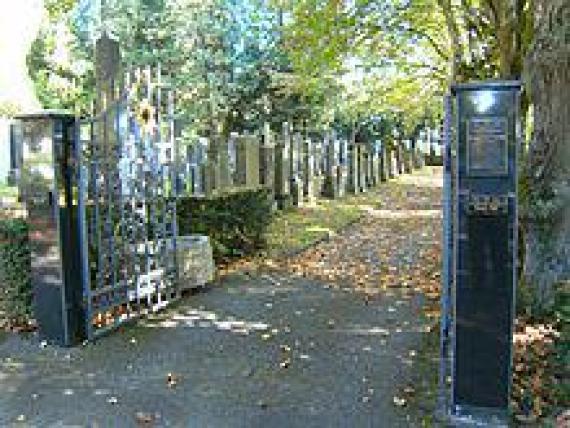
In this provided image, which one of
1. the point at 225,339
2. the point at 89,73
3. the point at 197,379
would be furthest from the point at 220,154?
the point at 89,73

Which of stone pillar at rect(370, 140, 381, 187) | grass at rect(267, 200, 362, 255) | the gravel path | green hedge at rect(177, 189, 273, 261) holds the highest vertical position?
stone pillar at rect(370, 140, 381, 187)

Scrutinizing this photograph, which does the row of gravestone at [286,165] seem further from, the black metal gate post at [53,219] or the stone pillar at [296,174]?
the black metal gate post at [53,219]

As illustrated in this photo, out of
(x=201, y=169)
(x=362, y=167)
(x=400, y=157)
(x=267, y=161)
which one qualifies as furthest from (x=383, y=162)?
(x=201, y=169)

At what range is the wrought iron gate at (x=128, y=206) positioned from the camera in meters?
6.93

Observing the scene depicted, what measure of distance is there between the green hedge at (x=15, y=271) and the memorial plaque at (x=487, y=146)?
466 centimetres

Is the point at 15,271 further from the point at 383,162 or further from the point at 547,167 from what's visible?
the point at 383,162

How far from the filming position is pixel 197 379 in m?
5.69

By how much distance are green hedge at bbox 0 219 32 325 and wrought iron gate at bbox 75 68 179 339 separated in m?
0.65

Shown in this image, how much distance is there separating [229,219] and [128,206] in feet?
10.2

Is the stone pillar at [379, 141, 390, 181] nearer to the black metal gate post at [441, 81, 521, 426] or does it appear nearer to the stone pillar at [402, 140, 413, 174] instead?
the stone pillar at [402, 140, 413, 174]

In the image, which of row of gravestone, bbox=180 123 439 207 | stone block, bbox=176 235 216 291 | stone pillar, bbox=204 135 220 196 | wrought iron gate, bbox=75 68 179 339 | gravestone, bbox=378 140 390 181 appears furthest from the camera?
gravestone, bbox=378 140 390 181

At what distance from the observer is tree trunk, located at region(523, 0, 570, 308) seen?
238 inches

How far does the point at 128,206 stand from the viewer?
7.69 meters

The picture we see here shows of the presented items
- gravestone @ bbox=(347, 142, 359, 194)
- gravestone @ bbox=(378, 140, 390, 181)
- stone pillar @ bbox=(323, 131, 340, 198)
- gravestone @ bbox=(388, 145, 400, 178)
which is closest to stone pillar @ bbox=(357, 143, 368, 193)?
gravestone @ bbox=(347, 142, 359, 194)
